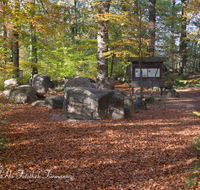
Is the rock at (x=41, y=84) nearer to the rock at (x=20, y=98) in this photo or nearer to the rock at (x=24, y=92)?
the rock at (x=24, y=92)

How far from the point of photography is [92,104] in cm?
691

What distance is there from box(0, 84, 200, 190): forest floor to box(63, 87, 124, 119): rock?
0.35 m

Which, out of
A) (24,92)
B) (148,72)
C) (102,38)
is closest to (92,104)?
(24,92)

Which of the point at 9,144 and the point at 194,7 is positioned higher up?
the point at 194,7

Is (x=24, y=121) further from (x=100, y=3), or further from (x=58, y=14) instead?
(x=100, y=3)

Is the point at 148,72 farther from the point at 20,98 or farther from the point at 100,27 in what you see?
the point at 20,98

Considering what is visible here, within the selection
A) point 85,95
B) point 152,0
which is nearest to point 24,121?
point 85,95

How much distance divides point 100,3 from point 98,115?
28.9 feet

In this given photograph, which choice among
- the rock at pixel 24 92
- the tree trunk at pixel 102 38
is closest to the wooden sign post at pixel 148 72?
the tree trunk at pixel 102 38

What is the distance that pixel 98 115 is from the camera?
22.9ft

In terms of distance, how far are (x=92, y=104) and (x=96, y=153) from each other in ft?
8.75

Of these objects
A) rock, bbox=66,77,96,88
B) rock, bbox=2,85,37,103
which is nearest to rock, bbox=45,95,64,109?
rock, bbox=2,85,37,103

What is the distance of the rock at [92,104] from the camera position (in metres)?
6.93

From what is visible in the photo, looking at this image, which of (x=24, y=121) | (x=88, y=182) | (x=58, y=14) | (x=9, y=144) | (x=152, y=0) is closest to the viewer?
(x=88, y=182)
